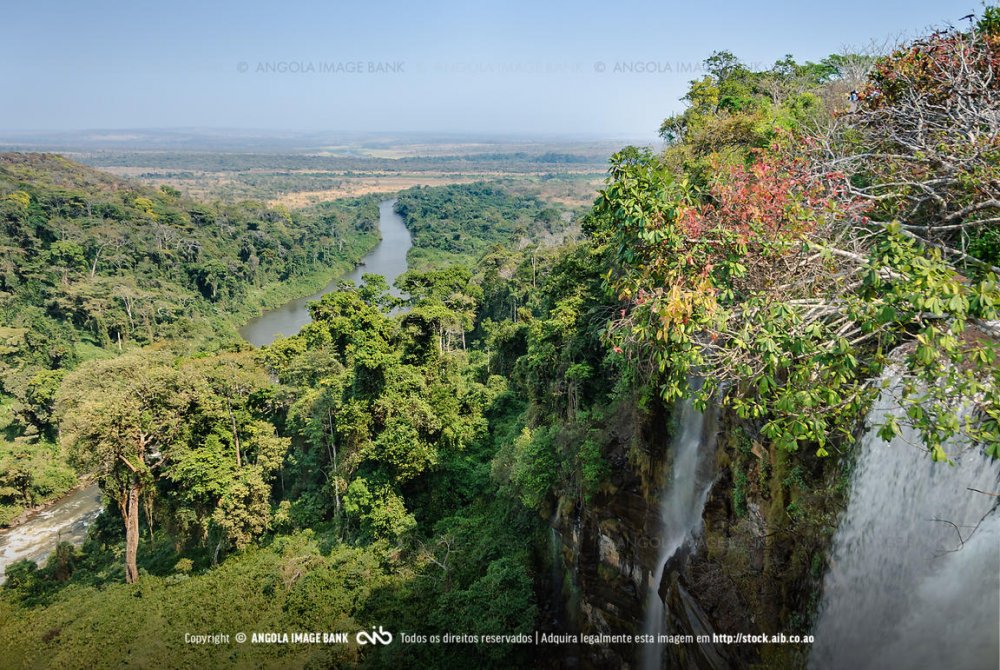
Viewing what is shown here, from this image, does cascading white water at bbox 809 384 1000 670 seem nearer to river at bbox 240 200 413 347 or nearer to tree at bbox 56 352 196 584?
tree at bbox 56 352 196 584

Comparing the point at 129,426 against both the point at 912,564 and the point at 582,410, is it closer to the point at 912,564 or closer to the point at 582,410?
the point at 582,410

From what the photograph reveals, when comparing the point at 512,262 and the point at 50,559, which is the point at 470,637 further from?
the point at 512,262

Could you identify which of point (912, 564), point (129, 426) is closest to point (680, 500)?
point (912, 564)

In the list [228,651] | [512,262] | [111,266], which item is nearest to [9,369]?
[111,266]

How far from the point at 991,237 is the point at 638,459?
6.12m

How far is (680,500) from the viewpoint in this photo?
31.2 feet

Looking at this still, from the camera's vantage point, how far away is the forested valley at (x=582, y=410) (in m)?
4.98

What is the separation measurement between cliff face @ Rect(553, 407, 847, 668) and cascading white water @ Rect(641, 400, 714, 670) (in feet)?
0.57

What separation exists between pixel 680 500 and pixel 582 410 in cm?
373

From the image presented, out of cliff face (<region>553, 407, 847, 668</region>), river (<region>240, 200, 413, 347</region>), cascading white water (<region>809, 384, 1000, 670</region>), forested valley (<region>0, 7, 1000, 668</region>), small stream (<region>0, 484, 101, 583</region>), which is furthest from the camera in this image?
river (<region>240, 200, 413, 347</region>)

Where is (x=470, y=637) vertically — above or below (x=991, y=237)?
below

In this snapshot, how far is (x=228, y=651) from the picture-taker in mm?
13430

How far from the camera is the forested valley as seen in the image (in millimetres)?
4984

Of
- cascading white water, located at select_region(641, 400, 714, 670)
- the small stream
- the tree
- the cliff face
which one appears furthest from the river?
cascading white water, located at select_region(641, 400, 714, 670)
